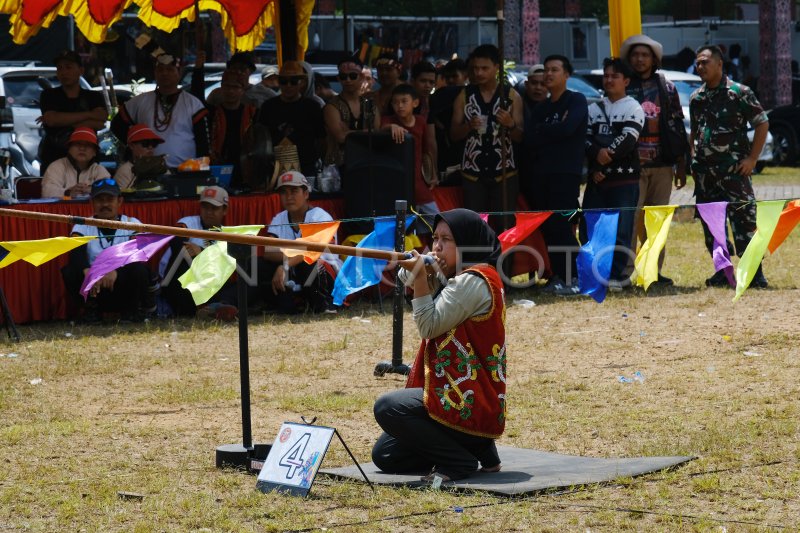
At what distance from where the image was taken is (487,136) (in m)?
11.2

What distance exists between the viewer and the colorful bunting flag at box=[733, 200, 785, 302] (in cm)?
809

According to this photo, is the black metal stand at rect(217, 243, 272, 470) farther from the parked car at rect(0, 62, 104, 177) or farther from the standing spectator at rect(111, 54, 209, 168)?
the parked car at rect(0, 62, 104, 177)

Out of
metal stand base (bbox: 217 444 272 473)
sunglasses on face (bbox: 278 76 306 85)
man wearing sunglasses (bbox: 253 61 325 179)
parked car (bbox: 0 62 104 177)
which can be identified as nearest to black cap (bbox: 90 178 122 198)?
man wearing sunglasses (bbox: 253 61 325 179)

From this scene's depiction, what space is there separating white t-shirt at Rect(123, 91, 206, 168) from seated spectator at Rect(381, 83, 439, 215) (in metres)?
1.79

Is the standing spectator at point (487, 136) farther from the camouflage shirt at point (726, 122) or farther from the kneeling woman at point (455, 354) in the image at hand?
the kneeling woman at point (455, 354)

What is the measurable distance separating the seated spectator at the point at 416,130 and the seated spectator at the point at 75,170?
2.44 metres

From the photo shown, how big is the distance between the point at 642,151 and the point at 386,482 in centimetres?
624

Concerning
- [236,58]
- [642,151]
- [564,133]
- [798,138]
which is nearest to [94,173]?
[236,58]

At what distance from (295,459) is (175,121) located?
22.1ft

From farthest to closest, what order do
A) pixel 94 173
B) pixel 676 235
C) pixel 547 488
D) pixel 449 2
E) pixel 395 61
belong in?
pixel 449 2
pixel 676 235
pixel 395 61
pixel 94 173
pixel 547 488

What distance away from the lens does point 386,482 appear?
5609mm

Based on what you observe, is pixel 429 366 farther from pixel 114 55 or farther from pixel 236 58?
pixel 114 55

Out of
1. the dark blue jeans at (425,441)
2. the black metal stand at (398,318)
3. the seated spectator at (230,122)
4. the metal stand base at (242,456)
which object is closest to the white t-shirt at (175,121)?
the seated spectator at (230,122)

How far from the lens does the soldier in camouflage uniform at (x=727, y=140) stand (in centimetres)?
1105
